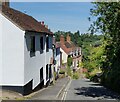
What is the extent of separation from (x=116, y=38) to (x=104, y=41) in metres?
0.84

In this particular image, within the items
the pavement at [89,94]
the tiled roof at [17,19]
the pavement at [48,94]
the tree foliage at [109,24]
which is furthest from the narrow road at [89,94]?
the tiled roof at [17,19]

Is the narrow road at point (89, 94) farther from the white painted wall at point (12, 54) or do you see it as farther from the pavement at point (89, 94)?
the white painted wall at point (12, 54)

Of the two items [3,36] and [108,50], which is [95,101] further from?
[3,36]

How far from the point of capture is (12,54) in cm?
1847

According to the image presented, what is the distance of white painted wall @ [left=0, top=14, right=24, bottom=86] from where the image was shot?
1839 centimetres

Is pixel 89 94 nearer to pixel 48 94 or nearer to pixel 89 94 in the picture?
pixel 89 94

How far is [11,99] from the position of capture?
16.8m

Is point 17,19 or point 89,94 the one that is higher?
point 17,19

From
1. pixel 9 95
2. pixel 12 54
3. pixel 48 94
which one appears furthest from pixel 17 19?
pixel 48 94

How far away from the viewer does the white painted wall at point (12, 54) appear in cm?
1839

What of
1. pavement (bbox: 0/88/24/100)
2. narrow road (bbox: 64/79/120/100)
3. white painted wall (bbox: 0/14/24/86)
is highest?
white painted wall (bbox: 0/14/24/86)

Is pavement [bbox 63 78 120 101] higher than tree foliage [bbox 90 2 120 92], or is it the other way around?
tree foliage [bbox 90 2 120 92]

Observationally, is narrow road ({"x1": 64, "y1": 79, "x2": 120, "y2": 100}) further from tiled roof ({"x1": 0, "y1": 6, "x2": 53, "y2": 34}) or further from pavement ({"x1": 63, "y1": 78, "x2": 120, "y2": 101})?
tiled roof ({"x1": 0, "y1": 6, "x2": 53, "y2": 34})

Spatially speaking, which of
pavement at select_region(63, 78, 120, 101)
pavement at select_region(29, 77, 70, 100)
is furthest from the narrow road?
pavement at select_region(29, 77, 70, 100)
